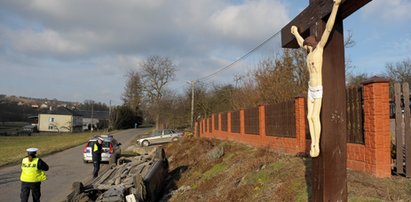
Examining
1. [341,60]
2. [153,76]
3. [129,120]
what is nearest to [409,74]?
[153,76]

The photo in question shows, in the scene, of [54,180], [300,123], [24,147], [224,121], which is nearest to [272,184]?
[300,123]

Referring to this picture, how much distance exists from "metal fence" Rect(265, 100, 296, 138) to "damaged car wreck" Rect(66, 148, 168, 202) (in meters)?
4.12

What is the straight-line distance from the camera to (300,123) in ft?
38.5

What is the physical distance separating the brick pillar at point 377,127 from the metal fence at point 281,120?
4.40 meters

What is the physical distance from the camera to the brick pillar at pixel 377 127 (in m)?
7.52

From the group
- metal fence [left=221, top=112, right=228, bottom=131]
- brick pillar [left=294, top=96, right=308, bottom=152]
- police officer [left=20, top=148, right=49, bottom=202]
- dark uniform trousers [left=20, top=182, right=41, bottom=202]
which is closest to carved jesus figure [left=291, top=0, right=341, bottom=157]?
brick pillar [left=294, top=96, right=308, bottom=152]

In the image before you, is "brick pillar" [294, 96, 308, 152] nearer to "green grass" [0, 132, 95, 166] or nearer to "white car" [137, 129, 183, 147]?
"green grass" [0, 132, 95, 166]

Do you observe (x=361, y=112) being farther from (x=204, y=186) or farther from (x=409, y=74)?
(x=409, y=74)

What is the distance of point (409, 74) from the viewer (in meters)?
48.0

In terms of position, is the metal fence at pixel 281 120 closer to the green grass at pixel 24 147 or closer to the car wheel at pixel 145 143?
the green grass at pixel 24 147

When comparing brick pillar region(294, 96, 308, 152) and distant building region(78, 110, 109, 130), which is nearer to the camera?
brick pillar region(294, 96, 308, 152)

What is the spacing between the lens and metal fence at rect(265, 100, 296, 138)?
12.8m

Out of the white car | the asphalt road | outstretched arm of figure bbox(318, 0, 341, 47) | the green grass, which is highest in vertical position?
outstretched arm of figure bbox(318, 0, 341, 47)

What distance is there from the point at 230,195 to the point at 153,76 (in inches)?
2689
